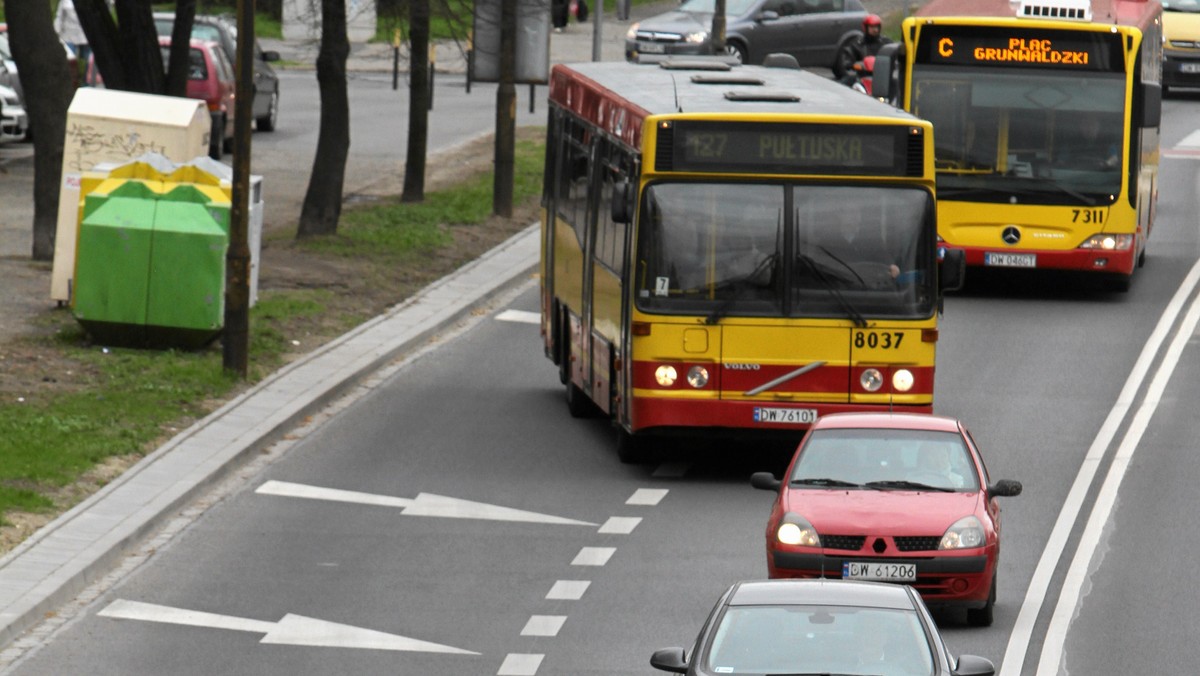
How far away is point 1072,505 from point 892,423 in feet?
9.97

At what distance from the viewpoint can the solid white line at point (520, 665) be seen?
12.8 meters

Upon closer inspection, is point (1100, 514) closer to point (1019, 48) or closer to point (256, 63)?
point (1019, 48)

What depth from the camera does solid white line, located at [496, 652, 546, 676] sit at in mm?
12755

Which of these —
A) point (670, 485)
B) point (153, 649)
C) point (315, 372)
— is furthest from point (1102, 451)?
point (153, 649)

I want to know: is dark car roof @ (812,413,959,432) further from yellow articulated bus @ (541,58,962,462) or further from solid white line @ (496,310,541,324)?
solid white line @ (496,310,541,324)

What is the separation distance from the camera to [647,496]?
17688 millimetres

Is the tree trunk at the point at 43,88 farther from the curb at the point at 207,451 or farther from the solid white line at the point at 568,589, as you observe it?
the solid white line at the point at 568,589

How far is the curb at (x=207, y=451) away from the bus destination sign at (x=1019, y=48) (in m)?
5.75

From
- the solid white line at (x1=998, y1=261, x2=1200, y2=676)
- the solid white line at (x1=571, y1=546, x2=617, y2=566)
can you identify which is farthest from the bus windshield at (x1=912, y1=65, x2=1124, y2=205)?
the solid white line at (x1=571, y1=546, x2=617, y2=566)

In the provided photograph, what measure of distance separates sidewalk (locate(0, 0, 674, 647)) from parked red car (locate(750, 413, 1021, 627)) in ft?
14.1

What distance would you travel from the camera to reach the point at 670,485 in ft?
59.5

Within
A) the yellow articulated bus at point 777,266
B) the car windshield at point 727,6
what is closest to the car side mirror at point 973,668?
the yellow articulated bus at point 777,266

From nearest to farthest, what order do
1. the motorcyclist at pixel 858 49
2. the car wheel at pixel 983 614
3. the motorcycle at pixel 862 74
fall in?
the car wheel at pixel 983 614
the motorcycle at pixel 862 74
the motorcyclist at pixel 858 49

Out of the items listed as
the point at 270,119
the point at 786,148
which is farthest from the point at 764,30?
the point at 786,148
